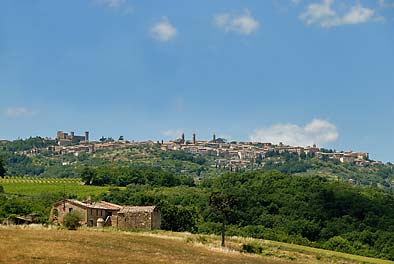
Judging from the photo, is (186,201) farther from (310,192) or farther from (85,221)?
(85,221)

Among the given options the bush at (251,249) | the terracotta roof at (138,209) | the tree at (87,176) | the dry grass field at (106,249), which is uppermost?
the tree at (87,176)

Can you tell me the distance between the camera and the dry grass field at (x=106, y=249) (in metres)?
31.7

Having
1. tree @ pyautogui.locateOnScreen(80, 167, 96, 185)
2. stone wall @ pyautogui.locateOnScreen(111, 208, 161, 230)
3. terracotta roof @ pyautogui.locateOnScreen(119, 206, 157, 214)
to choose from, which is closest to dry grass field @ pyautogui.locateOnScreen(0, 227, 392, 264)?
stone wall @ pyautogui.locateOnScreen(111, 208, 161, 230)

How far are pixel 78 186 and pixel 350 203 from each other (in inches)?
2709

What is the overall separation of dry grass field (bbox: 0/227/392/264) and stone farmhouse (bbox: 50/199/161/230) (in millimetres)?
10138

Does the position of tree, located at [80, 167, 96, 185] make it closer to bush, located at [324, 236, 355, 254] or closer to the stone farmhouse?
bush, located at [324, 236, 355, 254]

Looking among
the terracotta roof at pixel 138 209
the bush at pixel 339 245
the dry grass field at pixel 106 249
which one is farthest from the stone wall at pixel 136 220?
the bush at pixel 339 245

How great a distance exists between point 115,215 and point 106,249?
87.4 ft

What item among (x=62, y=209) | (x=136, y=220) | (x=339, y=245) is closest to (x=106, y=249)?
(x=136, y=220)

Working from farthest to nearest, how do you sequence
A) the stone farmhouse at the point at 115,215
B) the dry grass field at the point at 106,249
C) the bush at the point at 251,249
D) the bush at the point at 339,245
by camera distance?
the bush at the point at 339,245, the stone farmhouse at the point at 115,215, the bush at the point at 251,249, the dry grass field at the point at 106,249

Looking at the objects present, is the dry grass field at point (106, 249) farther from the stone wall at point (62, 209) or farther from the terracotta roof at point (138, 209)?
the stone wall at point (62, 209)

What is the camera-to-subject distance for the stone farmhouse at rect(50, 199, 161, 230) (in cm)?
6066

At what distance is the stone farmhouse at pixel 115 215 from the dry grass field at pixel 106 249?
10.1 m

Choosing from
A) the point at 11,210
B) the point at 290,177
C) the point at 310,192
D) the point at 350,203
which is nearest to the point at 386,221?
the point at 350,203
